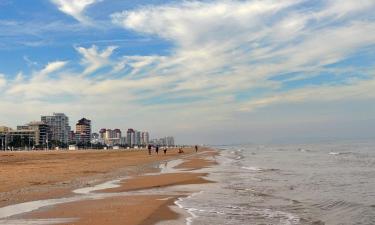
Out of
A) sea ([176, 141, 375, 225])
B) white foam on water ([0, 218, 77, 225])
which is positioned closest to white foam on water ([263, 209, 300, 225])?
sea ([176, 141, 375, 225])

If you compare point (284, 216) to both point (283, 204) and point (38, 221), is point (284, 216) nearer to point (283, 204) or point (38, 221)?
point (283, 204)

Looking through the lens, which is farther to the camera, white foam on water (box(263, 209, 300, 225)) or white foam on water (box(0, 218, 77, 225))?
white foam on water (box(263, 209, 300, 225))

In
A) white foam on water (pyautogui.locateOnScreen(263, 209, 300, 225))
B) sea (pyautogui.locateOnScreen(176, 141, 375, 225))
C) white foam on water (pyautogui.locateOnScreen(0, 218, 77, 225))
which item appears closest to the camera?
white foam on water (pyautogui.locateOnScreen(0, 218, 77, 225))

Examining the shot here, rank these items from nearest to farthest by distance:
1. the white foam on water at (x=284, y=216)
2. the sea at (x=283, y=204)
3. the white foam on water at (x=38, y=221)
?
1. the white foam on water at (x=38, y=221)
2. the white foam on water at (x=284, y=216)
3. the sea at (x=283, y=204)

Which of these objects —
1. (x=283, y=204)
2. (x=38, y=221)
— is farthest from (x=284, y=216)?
(x=38, y=221)

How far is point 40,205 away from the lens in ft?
45.6

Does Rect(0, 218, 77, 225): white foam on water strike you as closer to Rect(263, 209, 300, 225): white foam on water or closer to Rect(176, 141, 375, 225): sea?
Rect(176, 141, 375, 225): sea

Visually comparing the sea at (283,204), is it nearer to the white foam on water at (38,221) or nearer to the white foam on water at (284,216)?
the white foam on water at (284,216)

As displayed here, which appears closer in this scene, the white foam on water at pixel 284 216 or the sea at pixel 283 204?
the white foam on water at pixel 284 216

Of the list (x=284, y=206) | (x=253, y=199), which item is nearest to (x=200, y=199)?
(x=253, y=199)

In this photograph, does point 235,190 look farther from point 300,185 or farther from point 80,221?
point 80,221

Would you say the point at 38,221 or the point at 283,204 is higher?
the point at 38,221

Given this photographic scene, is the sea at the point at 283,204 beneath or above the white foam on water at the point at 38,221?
beneath

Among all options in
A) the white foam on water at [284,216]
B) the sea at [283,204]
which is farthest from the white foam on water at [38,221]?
the white foam on water at [284,216]
